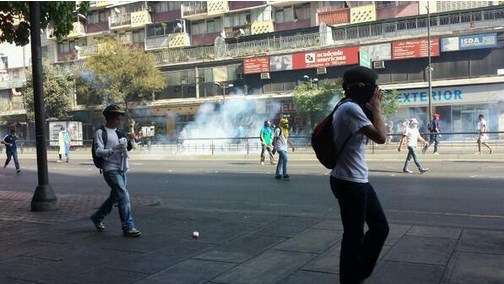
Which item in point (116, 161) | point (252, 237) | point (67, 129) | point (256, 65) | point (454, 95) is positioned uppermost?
point (256, 65)

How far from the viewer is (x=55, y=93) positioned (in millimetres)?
43938

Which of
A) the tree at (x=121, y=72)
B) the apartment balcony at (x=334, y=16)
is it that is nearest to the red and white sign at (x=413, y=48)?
the apartment balcony at (x=334, y=16)

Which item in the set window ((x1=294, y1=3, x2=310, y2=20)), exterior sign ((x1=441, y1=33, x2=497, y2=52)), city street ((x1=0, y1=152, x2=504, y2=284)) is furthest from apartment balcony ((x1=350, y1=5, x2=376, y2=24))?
city street ((x1=0, y1=152, x2=504, y2=284))

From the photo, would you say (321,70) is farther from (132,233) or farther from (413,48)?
(132,233)

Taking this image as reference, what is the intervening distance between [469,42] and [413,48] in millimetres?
3241

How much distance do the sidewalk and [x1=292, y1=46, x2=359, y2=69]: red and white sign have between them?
28.2 m

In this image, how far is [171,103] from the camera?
137ft

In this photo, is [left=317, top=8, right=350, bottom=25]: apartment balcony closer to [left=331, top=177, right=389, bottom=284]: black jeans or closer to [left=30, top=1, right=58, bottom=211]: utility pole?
[left=30, top=1, right=58, bottom=211]: utility pole

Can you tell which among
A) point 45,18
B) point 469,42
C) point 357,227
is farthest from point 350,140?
point 469,42

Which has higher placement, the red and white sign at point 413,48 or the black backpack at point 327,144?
the red and white sign at point 413,48

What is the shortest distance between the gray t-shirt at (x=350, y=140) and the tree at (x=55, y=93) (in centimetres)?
4318

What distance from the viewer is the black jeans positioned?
13.2ft

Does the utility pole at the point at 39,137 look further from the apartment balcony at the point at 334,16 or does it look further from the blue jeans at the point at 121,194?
the apartment balcony at the point at 334,16

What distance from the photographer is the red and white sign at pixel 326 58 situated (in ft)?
113
